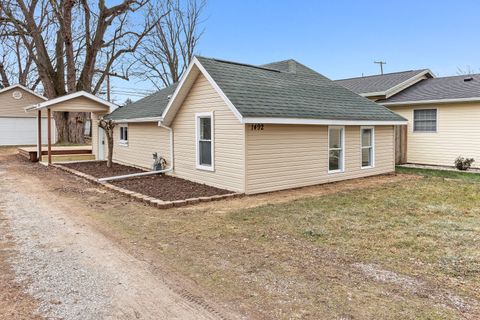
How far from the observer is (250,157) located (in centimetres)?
909

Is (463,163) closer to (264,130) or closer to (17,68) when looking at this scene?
(264,130)

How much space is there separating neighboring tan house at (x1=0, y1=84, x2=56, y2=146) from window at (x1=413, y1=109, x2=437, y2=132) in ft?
80.1

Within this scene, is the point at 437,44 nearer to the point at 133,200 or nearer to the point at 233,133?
the point at 233,133

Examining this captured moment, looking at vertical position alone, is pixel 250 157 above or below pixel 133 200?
above

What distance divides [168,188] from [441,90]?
12.5 metres

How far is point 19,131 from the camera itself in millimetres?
28359

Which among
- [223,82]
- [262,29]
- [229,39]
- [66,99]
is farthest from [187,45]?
[223,82]

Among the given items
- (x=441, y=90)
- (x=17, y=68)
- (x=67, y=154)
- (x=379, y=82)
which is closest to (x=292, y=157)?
(x=441, y=90)

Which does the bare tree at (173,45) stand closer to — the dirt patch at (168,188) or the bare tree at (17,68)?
the bare tree at (17,68)

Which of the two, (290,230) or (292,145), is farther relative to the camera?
(292,145)

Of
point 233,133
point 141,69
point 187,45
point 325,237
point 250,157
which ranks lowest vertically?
point 325,237

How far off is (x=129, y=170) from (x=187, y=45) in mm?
21752

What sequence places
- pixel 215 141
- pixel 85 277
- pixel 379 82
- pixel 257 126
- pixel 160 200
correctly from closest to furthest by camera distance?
pixel 85 277 < pixel 160 200 < pixel 257 126 < pixel 215 141 < pixel 379 82

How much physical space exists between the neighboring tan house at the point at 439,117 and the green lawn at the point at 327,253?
22.4 ft
